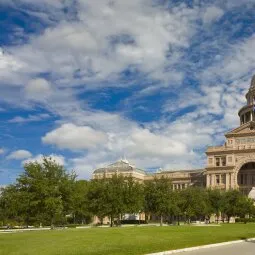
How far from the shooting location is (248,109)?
147m

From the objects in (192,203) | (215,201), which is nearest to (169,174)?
(215,201)

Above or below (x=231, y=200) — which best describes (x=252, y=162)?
above

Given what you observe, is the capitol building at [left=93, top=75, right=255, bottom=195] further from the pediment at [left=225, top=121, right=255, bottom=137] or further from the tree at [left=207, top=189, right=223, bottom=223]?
the tree at [left=207, top=189, right=223, bottom=223]

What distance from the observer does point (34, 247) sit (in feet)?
A: 89.9

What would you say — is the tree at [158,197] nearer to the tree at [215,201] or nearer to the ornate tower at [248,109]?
the tree at [215,201]

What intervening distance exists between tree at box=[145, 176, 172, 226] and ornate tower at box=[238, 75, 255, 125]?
66.7 meters

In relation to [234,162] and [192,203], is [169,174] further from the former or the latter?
[192,203]

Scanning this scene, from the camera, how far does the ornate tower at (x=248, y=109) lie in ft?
477

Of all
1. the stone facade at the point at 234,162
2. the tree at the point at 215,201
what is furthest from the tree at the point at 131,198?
the stone facade at the point at 234,162

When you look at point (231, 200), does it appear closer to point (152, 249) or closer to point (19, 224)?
point (19, 224)

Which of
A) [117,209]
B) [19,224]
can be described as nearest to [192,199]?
[117,209]

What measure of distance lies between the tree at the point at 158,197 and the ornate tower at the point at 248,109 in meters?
66.7

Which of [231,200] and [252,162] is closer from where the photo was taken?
[231,200]

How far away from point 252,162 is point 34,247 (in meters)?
105
